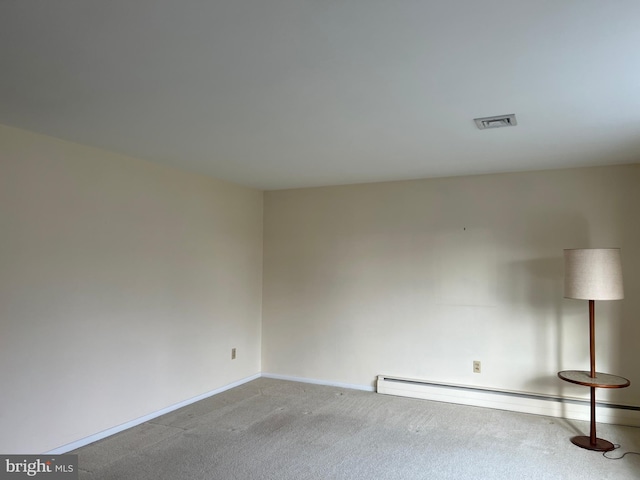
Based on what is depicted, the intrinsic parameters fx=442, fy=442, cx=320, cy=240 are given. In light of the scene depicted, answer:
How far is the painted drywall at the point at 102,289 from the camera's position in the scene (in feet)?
9.08

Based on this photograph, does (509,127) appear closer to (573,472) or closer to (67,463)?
(573,472)

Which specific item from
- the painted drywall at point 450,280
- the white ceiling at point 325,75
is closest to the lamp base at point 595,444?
the painted drywall at point 450,280

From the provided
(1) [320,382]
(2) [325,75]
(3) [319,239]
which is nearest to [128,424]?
(1) [320,382]

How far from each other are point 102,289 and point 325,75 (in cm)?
237

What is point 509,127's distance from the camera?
2.76 metres

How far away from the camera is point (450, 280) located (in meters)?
4.24

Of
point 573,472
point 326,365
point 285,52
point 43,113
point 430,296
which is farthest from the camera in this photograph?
point 326,365

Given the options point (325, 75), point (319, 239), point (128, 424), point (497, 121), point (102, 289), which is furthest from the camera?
point (319, 239)

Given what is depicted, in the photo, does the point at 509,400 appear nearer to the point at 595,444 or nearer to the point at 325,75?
the point at 595,444

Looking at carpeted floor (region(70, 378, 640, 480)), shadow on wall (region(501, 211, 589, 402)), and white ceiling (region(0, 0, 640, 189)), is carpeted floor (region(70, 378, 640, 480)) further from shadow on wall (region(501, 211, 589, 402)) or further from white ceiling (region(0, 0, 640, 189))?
white ceiling (region(0, 0, 640, 189))

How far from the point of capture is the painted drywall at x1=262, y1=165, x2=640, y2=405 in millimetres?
3727

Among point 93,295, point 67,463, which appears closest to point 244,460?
point 67,463

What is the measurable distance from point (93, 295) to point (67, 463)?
110 centimetres

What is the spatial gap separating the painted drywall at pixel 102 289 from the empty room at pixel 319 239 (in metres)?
0.02
